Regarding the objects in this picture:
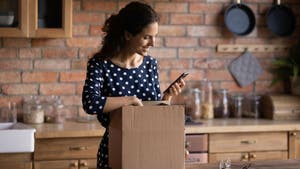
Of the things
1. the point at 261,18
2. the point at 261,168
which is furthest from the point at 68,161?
the point at 261,18

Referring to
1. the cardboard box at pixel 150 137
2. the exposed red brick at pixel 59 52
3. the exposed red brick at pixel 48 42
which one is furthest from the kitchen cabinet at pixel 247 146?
the cardboard box at pixel 150 137

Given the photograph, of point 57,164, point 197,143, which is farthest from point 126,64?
point 197,143

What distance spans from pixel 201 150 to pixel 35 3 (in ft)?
4.90

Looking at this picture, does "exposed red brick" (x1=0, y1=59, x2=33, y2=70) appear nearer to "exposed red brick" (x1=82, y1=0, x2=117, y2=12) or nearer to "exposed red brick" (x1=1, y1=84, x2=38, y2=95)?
"exposed red brick" (x1=1, y1=84, x2=38, y2=95)

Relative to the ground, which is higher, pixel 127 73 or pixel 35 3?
pixel 35 3

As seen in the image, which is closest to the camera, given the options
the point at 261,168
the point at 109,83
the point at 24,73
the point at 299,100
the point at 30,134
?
the point at 261,168

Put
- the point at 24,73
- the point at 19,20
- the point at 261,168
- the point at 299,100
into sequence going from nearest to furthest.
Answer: the point at 261,168, the point at 19,20, the point at 24,73, the point at 299,100

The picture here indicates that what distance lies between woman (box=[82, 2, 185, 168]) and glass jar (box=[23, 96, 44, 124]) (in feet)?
4.78

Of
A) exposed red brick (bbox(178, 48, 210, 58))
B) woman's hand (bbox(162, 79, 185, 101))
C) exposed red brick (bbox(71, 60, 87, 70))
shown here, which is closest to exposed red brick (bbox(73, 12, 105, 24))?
exposed red brick (bbox(71, 60, 87, 70))

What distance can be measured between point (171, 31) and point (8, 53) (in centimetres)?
123

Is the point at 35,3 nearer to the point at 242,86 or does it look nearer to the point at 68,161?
the point at 68,161

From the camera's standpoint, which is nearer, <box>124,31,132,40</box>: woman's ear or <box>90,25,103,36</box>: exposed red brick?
<box>124,31,132,40</box>: woman's ear

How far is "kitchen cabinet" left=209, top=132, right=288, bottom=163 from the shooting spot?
3.87 m

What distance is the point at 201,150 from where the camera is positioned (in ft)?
12.6
